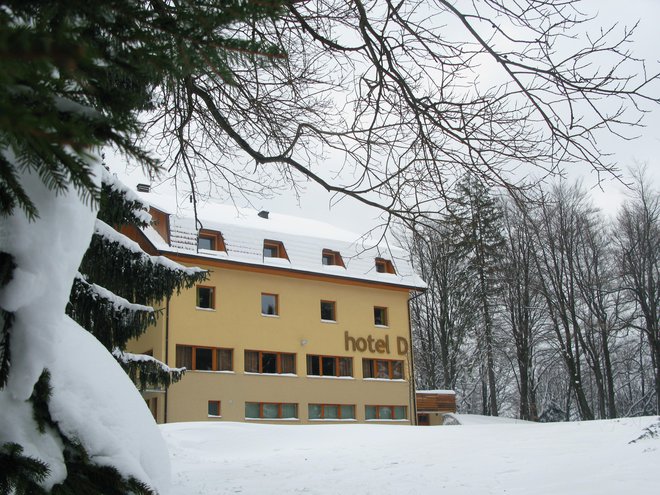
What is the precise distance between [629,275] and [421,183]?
914 inches

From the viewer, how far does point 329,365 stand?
2939 cm

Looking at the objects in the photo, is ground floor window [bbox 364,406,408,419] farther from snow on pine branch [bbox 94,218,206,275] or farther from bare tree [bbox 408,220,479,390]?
snow on pine branch [bbox 94,218,206,275]

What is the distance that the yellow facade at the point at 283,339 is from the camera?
83.5 feet

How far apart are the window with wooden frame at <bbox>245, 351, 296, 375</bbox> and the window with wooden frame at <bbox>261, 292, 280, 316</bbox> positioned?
67.0 inches

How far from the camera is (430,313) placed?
3500 centimetres

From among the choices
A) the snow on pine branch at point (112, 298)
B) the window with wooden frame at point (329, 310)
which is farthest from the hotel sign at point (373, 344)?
the snow on pine branch at point (112, 298)

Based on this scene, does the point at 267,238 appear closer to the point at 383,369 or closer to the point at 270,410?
the point at 270,410

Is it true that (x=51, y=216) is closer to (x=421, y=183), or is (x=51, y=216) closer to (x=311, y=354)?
(x=421, y=183)

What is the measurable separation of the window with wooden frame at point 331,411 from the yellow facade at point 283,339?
21 centimetres

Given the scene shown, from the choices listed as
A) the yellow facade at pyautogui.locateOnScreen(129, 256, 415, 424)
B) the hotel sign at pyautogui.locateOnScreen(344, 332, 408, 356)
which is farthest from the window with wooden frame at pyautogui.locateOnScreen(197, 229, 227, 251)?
the hotel sign at pyautogui.locateOnScreen(344, 332, 408, 356)

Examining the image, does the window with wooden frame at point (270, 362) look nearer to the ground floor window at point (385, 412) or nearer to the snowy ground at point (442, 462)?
the ground floor window at point (385, 412)

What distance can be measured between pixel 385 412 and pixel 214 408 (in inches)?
316

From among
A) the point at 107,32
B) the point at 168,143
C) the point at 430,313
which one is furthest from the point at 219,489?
the point at 430,313

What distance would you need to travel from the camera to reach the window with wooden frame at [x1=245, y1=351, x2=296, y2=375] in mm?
27219
